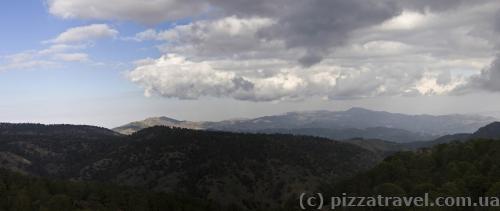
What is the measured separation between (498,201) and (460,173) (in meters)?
48.2

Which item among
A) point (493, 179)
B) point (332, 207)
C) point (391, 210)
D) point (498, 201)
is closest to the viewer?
point (498, 201)

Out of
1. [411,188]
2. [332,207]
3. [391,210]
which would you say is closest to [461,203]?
[391,210]

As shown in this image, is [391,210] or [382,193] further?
[382,193]

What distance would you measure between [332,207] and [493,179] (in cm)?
5926

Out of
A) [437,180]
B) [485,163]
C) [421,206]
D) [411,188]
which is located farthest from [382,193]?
[485,163]

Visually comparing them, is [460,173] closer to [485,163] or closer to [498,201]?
[485,163]

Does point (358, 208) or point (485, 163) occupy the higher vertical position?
point (485, 163)

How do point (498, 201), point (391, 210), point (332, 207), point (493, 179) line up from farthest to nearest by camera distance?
point (332, 207), point (493, 179), point (391, 210), point (498, 201)

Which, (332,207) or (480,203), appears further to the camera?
(332,207)

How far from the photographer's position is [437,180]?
185625mm

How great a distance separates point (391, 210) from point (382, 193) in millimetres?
26518

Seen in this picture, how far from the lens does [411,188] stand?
182500mm

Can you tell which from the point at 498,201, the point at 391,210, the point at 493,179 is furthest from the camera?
the point at 493,179

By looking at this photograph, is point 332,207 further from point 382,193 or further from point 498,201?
point 498,201
